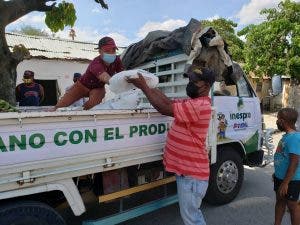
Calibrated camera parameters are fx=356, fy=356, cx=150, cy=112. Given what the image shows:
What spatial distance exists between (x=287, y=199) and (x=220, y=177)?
1.19 metres

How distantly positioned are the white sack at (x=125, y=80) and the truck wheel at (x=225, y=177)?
1722mm

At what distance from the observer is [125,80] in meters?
3.60

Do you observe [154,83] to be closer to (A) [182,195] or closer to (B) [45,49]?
(A) [182,195]

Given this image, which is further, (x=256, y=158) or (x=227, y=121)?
(x=256, y=158)

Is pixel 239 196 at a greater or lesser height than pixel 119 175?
lesser

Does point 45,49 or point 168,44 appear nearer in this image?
point 168,44

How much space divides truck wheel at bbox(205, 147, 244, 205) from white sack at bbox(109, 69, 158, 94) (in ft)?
5.65

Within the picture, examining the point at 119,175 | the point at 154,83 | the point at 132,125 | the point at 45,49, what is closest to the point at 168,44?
the point at 154,83

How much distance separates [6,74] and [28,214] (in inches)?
143

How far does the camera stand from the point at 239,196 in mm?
5453

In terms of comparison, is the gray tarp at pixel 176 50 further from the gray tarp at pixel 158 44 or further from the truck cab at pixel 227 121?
the truck cab at pixel 227 121

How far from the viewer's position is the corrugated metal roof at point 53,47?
520 inches

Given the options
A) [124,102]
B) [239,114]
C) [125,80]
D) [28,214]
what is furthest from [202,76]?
[239,114]

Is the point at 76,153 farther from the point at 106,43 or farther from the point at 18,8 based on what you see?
the point at 18,8
